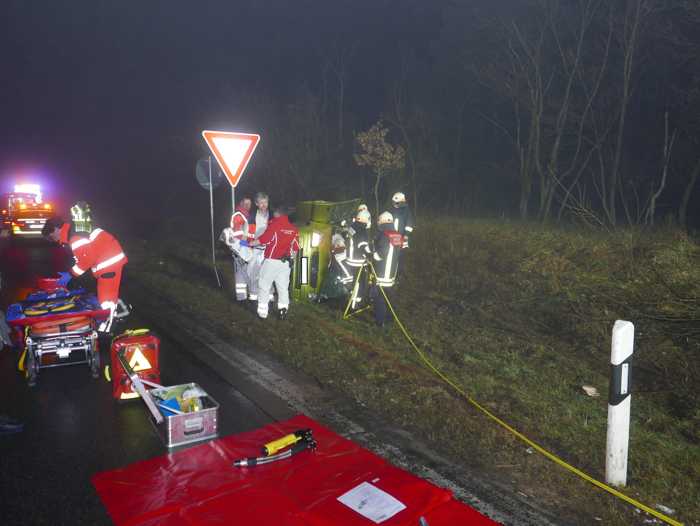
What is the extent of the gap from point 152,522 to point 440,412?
9.66 feet

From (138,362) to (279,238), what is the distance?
3.52m

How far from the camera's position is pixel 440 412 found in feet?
18.8

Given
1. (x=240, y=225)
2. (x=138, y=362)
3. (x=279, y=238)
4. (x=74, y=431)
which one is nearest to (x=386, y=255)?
(x=279, y=238)

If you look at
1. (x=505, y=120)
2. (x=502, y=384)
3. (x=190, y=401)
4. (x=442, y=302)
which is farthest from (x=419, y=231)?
(x=505, y=120)

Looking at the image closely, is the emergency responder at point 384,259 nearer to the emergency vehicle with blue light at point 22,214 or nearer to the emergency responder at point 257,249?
the emergency responder at point 257,249

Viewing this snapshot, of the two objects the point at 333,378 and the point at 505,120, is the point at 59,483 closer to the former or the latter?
the point at 333,378

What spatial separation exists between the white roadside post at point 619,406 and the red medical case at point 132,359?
434 cm

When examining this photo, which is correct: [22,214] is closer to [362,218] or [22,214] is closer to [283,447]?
[362,218]

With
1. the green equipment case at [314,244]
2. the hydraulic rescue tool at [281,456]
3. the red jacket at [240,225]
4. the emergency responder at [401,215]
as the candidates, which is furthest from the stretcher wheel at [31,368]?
the emergency responder at [401,215]

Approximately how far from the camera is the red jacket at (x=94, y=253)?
7.30 m

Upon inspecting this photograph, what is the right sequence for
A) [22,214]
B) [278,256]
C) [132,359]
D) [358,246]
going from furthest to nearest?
[22,214] < [358,246] < [278,256] < [132,359]

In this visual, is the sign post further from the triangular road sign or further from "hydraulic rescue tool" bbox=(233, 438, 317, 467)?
"hydraulic rescue tool" bbox=(233, 438, 317, 467)

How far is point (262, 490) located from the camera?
4188 mm

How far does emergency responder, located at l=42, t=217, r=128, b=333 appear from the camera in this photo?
7.28m
